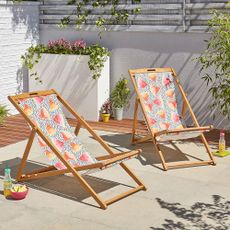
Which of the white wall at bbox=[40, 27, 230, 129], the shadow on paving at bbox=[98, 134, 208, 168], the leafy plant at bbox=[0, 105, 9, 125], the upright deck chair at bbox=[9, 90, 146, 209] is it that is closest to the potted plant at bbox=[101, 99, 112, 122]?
the white wall at bbox=[40, 27, 230, 129]

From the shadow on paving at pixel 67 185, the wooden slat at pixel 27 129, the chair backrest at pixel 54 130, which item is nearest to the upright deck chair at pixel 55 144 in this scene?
the chair backrest at pixel 54 130

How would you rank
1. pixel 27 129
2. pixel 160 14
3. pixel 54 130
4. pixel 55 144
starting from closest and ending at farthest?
1. pixel 55 144
2. pixel 54 130
3. pixel 27 129
4. pixel 160 14

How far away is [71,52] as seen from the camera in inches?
406

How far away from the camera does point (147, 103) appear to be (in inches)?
322

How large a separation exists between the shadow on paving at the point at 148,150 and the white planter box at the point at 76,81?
49.7 inches

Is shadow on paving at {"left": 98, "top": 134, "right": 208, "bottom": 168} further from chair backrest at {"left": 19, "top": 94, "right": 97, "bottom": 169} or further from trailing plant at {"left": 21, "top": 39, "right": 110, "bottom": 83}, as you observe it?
trailing plant at {"left": 21, "top": 39, "right": 110, "bottom": 83}

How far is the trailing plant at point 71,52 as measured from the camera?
391 inches

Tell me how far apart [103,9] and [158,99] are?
2.85 meters

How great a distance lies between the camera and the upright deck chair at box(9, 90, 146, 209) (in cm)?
606

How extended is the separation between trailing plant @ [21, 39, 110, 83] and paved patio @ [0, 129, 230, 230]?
2.77 metres

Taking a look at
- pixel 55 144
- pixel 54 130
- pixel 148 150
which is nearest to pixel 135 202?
pixel 55 144

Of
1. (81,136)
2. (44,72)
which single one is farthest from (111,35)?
(81,136)

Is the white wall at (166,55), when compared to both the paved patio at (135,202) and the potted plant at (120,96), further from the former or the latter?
the paved patio at (135,202)

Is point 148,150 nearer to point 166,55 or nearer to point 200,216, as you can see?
point 166,55
